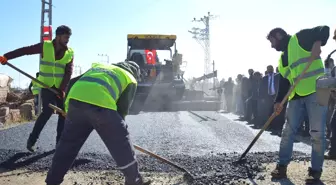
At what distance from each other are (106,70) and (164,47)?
36.8 feet

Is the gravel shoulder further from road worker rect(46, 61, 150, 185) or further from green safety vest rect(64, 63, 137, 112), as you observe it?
green safety vest rect(64, 63, 137, 112)

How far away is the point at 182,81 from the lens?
13250mm

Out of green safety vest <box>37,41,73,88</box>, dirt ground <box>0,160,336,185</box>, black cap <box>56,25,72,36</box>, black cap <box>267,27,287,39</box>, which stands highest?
black cap <box>56,25,72,36</box>

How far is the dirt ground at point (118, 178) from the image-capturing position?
11.7ft

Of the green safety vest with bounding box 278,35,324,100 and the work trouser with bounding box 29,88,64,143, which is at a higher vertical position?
the green safety vest with bounding box 278,35,324,100

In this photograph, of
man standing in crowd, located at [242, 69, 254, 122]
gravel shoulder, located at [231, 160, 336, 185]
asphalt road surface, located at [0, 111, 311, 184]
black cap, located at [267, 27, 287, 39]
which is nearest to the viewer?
gravel shoulder, located at [231, 160, 336, 185]

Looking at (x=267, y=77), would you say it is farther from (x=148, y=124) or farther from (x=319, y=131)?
(x=319, y=131)

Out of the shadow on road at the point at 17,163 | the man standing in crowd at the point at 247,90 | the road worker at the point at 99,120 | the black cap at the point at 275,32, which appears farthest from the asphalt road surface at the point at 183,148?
the man standing in crowd at the point at 247,90

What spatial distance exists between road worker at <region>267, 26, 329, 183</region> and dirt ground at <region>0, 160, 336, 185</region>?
138mm

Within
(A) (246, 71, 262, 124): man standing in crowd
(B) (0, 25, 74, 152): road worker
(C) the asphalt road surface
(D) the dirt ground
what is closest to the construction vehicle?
(A) (246, 71, 262, 124): man standing in crowd

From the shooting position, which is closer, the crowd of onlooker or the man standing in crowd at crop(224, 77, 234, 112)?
the crowd of onlooker

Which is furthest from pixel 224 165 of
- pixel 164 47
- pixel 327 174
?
pixel 164 47

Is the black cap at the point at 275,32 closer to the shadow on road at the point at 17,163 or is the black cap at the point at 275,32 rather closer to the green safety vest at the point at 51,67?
the green safety vest at the point at 51,67

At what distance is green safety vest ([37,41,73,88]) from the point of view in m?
4.84
